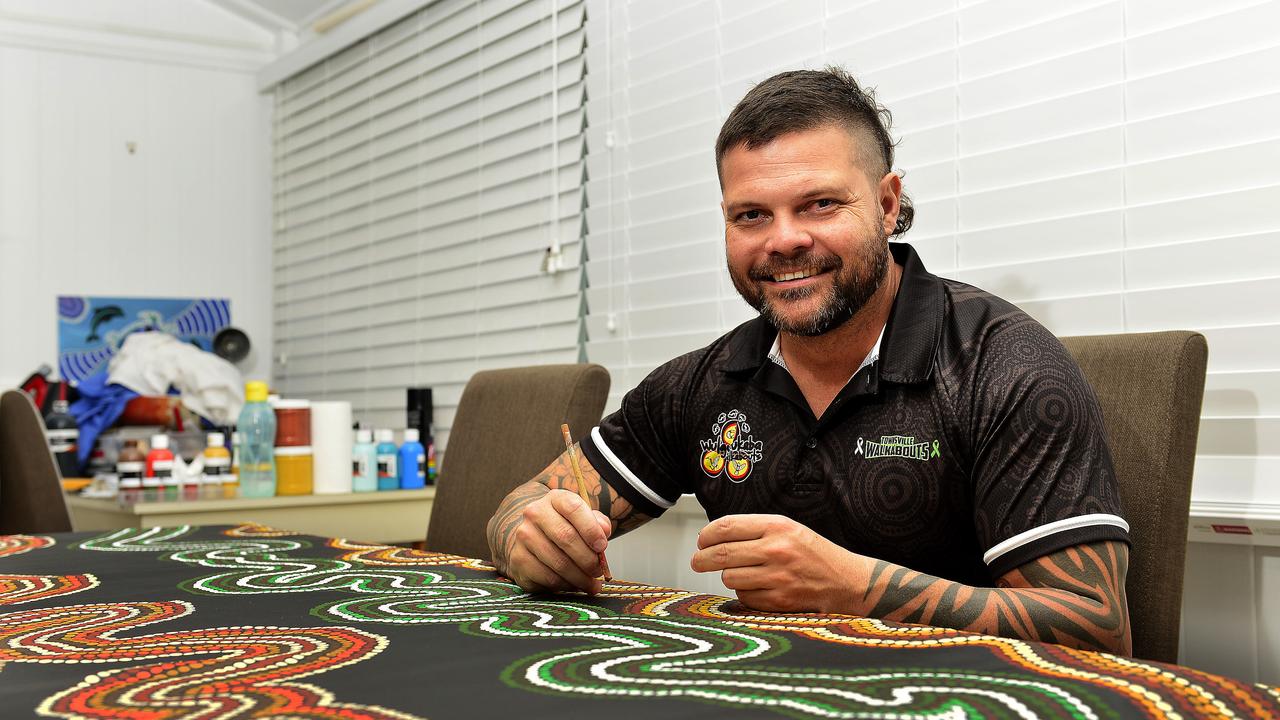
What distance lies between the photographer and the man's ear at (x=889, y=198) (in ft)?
4.85

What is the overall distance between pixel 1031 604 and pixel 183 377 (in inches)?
136

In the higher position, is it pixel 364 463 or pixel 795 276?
pixel 795 276

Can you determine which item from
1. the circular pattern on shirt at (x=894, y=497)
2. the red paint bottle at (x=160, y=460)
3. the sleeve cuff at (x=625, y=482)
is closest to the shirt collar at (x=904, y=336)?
the circular pattern on shirt at (x=894, y=497)

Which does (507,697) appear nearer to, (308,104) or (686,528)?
(686,528)

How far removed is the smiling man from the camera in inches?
41.9

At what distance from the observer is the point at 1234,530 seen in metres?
1.61

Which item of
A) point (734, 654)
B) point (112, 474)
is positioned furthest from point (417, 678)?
point (112, 474)

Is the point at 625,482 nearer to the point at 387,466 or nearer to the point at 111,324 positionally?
the point at 387,466

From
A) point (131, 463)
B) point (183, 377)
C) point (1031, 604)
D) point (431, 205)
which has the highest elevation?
point (431, 205)

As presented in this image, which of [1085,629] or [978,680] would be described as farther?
[1085,629]

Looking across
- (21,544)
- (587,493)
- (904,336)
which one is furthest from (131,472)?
(904,336)

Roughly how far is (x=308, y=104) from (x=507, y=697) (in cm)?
395

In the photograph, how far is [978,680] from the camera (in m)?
0.71

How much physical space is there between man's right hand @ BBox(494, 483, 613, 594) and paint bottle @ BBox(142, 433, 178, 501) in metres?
2.18
